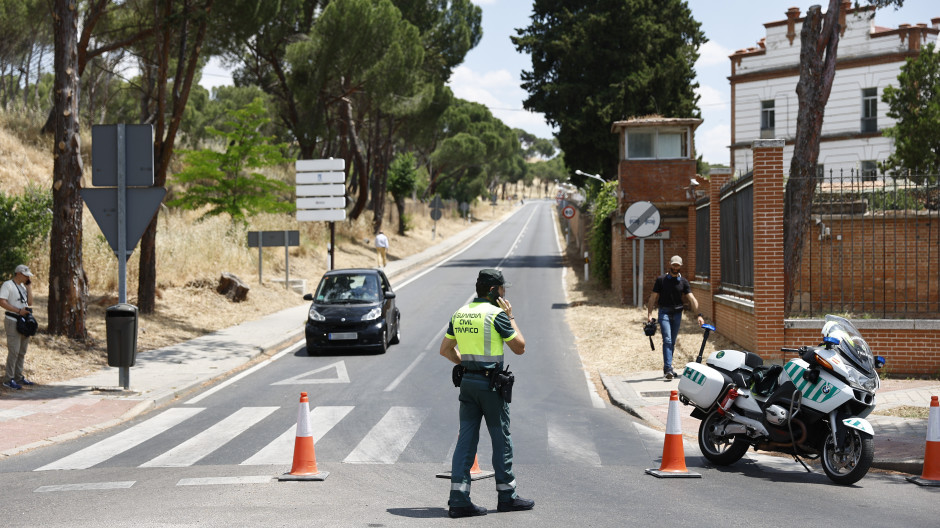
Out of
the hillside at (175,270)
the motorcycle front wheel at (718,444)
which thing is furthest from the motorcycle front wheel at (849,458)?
the hillside at (175,270)

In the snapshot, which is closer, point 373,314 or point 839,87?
point 373,314

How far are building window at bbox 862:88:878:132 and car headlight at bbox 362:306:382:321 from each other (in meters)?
29.4

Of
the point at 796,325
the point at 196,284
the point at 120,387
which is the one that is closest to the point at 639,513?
the point at 796,325

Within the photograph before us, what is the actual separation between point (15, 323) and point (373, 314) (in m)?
6.66

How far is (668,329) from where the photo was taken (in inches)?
531

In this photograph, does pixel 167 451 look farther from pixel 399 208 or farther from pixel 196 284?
pixel 399 208

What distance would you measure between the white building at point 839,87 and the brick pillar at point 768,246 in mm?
24393

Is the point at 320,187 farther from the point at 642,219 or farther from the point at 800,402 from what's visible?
the point at 800,402

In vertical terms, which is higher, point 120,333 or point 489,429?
point 120,333

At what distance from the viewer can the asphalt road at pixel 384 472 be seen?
21.3ft

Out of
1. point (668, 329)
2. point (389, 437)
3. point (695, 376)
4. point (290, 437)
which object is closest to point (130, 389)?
point (290, 437)

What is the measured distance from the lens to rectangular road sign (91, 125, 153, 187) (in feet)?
41.1

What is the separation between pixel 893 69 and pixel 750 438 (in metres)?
34.6

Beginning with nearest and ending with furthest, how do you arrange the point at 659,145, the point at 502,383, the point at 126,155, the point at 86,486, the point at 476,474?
the point at 502,383, the point at 86,486, the point at 476,474, the point at 126,155, the point at 659,145
